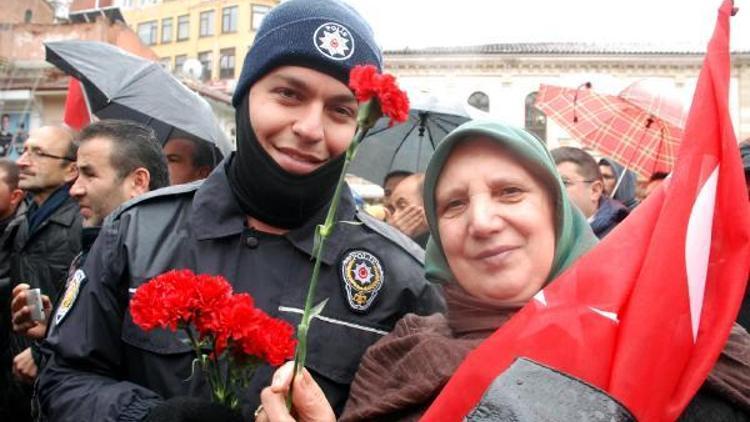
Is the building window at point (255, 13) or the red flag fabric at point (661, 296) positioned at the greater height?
the red flag fabric at point (661, 296)

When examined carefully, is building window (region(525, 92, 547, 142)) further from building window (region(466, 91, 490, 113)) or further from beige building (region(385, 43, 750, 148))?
building window (region(466, 91, 490, 113))

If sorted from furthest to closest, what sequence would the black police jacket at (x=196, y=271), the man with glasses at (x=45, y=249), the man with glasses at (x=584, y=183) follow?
the man with glasses at (x=584, y=183)
the man with glasses at (x=45, y=249)
the black police jacket at (x=196, y=271)

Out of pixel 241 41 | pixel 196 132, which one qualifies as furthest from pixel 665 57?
pixel 196 132

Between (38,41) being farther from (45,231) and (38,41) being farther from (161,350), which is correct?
(161,350)

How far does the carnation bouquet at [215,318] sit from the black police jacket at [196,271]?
1.44ft

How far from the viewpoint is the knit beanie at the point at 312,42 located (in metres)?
1.90

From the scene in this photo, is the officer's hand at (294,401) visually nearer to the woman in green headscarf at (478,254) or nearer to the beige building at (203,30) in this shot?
the woman in green headscarf at (478,254)

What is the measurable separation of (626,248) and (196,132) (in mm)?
3315

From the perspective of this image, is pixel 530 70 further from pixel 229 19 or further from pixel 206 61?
pixel 206 61

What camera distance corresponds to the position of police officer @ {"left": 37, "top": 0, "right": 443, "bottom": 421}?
1812mm

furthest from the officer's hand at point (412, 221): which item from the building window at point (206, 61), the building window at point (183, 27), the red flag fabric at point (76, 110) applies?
the building window at point (183, 27)

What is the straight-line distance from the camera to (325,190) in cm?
199

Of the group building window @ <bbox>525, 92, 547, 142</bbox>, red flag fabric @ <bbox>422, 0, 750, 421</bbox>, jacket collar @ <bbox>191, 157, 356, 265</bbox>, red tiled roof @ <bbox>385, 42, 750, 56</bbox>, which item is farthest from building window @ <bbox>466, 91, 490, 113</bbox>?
red flag fabric @ <bbox>422, 0, 750, 421</bbox>

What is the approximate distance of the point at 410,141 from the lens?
18.2 feet
